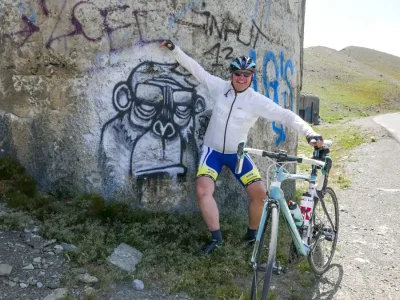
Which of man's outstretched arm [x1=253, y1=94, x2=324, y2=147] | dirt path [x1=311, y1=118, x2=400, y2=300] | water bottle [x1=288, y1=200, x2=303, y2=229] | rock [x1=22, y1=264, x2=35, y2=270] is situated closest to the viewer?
rock [x1=22, y1=264, x2=35, y2=270]

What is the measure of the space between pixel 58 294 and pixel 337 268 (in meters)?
3.17

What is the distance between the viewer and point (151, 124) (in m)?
4.89

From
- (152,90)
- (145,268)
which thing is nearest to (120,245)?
(145,268)

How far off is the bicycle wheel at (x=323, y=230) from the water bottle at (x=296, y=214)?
307 millimetres

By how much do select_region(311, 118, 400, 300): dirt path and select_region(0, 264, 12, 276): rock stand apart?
9.69 ft

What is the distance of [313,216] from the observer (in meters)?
4.13

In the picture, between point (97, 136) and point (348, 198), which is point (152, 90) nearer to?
point (97, 136)

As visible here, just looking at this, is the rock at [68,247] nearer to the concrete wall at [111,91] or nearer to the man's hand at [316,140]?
the concrete wall at [111,91]

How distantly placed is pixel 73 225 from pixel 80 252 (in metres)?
0.53

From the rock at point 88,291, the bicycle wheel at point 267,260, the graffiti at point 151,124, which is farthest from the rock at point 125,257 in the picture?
the bicycle wheel at point 267,260

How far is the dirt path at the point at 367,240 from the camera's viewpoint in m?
4.26

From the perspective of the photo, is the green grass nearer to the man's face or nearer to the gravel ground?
the gravel ground

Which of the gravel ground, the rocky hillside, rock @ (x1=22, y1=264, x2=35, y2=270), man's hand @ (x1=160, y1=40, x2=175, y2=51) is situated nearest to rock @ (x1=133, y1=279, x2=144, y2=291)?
the gravel ground

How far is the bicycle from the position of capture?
11.4 feet
